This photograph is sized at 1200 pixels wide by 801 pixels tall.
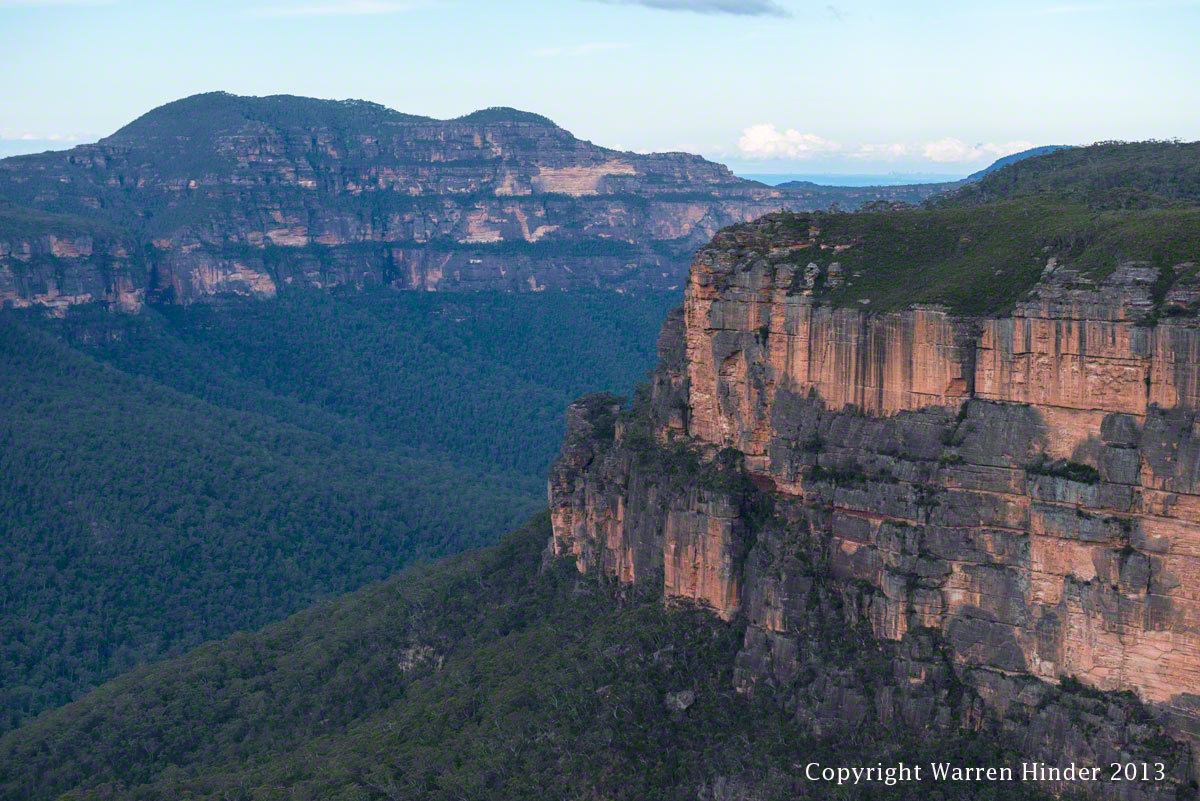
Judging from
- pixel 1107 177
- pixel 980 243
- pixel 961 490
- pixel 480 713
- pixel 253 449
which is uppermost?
pixel 1107 177

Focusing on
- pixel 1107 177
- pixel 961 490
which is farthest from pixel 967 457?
pixel 1107 177

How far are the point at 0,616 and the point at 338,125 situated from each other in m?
114

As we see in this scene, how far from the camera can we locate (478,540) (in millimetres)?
101750

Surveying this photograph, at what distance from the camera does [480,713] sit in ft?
167

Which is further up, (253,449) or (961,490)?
(961,490)

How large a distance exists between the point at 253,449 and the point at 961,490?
85.1 meters

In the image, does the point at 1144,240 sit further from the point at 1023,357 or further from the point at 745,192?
the point at 745,192

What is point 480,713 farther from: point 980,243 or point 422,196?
point 422,196

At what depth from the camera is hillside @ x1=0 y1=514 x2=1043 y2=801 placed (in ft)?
140

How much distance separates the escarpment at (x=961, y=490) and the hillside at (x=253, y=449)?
49769 mm

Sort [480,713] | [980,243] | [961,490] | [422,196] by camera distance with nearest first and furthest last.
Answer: [961,490]
[980,243]
[480,713]
[422,196]

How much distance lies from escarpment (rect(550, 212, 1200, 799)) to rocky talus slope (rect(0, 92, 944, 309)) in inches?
4682

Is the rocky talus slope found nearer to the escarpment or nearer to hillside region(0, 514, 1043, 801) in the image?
hillside region(0, 514, 1043, 801)

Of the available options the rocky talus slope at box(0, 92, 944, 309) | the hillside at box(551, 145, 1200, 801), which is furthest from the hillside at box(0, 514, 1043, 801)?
the rocky talus slope at box(0, 92, 944, 309)
